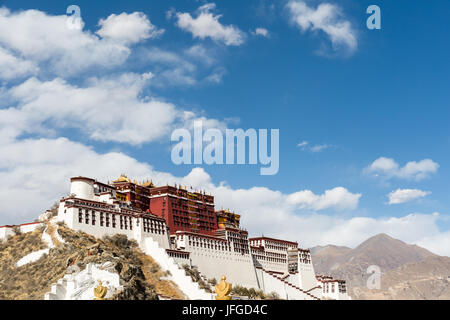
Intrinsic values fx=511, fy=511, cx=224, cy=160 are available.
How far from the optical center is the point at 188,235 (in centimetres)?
9775

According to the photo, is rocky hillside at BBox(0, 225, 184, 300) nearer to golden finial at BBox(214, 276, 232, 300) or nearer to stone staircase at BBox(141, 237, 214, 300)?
stone staircase at BBox(141, 237, 214, 300)

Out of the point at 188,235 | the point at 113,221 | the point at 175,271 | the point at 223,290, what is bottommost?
the point at 175,271

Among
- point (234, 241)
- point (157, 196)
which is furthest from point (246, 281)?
point (157, 196)

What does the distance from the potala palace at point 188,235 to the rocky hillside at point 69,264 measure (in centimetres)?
228

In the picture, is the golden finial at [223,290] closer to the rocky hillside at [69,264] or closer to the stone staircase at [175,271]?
the rocky hillside at [69,264]

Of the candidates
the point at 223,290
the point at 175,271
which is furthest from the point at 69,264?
the point at 223,290

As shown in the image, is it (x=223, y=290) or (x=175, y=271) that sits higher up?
(x=223, y=290)

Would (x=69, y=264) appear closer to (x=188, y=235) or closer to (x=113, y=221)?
(x=113, y=221)

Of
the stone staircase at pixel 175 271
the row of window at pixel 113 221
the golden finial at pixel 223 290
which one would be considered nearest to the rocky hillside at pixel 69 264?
the stone staircase at pixel 175 271

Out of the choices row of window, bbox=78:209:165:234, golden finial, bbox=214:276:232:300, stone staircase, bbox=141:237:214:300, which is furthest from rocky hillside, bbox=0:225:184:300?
golden finial, bbox=214:276:232:300

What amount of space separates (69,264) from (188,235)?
1184 inches

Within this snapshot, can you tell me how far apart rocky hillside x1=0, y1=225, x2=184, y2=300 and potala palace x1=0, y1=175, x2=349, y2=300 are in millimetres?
2282
